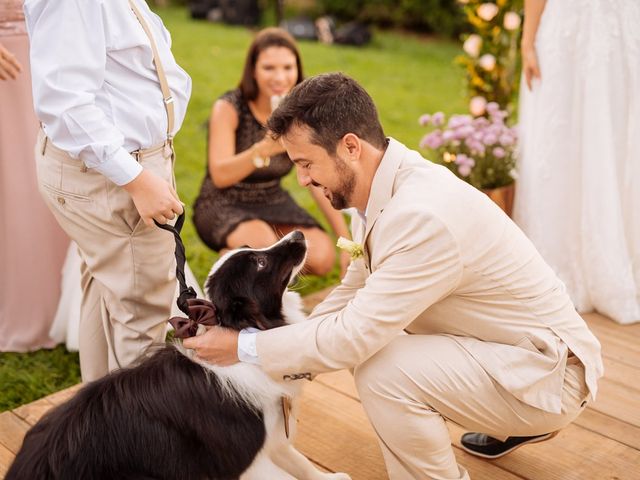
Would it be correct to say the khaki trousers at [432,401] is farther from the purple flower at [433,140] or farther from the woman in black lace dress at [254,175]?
the purple flower at [433,140]

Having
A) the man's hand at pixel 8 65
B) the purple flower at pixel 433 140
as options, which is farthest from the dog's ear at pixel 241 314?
the purple flower at pixel 433 140

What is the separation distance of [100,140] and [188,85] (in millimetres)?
458

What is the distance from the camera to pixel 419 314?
6.71ft

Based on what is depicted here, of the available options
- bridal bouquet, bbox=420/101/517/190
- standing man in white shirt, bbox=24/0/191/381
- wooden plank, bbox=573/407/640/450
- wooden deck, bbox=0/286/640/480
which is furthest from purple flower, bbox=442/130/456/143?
standing man in white shirt, bbox=24/0/191/381

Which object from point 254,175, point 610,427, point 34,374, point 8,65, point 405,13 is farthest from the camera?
point 405,13

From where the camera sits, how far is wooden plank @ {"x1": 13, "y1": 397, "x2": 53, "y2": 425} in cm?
272

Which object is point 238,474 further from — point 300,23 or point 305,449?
point 300,23

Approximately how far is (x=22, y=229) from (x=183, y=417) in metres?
1.65

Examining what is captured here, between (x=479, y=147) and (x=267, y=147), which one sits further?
(x=479, y=147)

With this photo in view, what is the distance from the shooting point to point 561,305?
82.0 inches

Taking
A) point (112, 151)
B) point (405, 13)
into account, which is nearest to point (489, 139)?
point (112, 151)

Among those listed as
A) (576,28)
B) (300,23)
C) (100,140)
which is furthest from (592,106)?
(300,23)

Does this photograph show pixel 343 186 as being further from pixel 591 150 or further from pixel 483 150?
pixel 483 150

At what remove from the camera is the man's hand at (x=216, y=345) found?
77.5 inches
